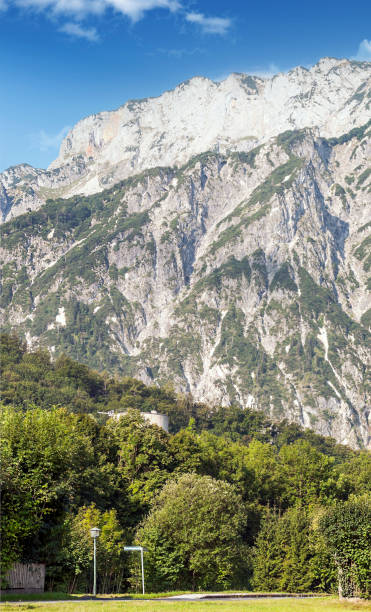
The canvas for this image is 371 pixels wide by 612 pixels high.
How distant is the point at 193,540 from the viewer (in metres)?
85.4

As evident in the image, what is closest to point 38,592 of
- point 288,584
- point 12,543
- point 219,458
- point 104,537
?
point 12,543

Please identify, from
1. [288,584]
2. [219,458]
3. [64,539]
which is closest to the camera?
[64,539]

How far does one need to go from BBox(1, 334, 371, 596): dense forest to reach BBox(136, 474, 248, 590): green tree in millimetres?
153

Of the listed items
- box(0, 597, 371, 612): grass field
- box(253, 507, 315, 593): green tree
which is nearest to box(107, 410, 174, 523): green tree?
box(253, 507, 315, 593): green tree

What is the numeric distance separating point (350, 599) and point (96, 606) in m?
29.5

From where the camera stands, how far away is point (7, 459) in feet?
196

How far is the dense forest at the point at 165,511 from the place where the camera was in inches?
2443

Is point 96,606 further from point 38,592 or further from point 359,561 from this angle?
point 359,561

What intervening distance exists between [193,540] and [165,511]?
17.2 feet

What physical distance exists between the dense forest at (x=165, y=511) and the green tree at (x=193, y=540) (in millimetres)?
153

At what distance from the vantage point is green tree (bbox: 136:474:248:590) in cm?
8350

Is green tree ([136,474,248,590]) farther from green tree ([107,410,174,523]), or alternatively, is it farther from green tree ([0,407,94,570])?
green tree ([0,407,94,570])

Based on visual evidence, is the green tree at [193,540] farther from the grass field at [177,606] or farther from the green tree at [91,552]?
the grass field at [177,606]

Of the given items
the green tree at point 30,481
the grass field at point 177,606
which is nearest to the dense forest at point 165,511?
the green tree at point 30,481
